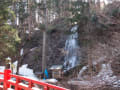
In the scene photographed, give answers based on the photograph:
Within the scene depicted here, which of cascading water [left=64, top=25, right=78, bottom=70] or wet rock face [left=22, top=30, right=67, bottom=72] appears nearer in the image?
cascading water [left=64, top=25, right=78, bottom=70]

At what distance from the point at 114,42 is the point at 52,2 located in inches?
559

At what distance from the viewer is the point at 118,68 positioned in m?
9.55

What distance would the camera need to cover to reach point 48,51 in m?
23.0

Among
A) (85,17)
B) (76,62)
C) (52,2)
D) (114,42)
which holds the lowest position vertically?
(76,62)

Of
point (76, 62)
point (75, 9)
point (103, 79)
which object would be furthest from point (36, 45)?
point (103, 79)

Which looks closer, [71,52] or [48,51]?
[71,52]

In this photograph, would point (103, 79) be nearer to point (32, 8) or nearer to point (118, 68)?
point (118, 68)

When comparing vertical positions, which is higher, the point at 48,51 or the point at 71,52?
the point at 71,52

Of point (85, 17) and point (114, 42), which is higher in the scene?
point (85, 17)

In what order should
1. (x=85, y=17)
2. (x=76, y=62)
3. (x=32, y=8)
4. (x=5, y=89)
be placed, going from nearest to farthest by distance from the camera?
(x=5, y=89), (x=85, y=17), (x=76, y=62), (x=32, y=8)

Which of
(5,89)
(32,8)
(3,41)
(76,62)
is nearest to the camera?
(5,89)

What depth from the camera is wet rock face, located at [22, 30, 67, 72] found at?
21453 millimetres

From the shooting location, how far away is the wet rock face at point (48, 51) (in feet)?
70.4

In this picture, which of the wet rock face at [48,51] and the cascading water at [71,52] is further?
the wet rock face at [48,51]
